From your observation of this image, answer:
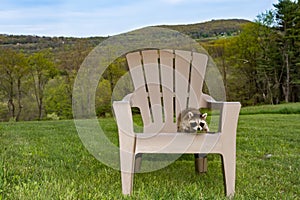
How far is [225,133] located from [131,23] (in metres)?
11.8

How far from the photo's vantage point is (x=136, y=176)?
267 cm

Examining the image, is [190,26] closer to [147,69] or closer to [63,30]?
[63,30]

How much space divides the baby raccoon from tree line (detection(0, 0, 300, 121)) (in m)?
12.8

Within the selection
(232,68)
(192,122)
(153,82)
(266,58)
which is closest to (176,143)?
(192,122)

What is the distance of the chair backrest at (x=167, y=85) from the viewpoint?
2736 mm

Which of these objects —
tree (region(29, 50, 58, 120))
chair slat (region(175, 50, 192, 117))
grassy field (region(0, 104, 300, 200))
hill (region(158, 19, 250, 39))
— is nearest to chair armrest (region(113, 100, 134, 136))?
grassy field (region(0, 104, 300, 200))

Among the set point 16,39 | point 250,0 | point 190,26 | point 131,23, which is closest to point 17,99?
point 16,39

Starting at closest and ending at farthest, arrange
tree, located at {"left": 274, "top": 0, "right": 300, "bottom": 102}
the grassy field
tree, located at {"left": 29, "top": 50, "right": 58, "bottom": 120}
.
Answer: the grassy field < tree, located at {"left": 29, "top": 50, "right": 58, "bottom": 120} < tree, located at {"left": 274, "top": 0, "right": 300, "bottom": 102}

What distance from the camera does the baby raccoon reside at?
2.34 meters

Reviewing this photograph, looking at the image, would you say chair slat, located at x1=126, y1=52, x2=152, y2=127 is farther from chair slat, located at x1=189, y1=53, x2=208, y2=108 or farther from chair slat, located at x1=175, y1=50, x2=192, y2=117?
chair slat, located at x1=189, y1=53, x2=208, y2=108

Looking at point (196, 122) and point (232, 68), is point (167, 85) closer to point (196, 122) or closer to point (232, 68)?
point (196, 122)

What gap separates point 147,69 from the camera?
2746mm

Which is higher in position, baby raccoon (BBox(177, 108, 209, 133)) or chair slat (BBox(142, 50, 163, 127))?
chair slat (BBox(142, 50, 163, 127))

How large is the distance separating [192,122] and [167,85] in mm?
508
